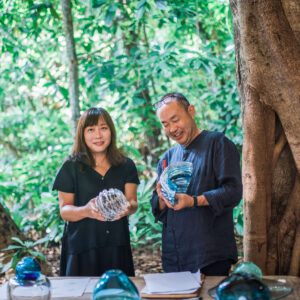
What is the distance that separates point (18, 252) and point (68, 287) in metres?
1.70

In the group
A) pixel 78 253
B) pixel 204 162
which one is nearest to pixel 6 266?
pixel 78 253

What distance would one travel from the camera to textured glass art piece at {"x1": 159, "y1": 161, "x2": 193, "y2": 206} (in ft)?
5.69

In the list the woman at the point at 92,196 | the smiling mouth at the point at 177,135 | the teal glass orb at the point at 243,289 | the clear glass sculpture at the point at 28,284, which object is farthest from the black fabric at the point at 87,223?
the teal glass orb at the point at 243,289

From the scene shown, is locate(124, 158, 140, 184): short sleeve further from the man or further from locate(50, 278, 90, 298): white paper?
locate(50, 278, 90, 298): white paper

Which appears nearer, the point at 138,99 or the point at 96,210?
the point at 96,210

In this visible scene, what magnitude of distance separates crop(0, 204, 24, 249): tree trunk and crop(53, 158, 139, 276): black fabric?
4.41ft

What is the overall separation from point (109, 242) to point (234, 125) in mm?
2001

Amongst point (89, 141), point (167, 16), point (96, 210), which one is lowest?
point (96, 210)

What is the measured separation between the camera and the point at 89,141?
6.98 ft

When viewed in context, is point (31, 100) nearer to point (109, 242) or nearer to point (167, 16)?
point (167, 16)

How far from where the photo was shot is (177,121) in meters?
1.96

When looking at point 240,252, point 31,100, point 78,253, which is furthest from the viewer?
point 31,100

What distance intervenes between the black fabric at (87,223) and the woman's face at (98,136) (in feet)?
0.39

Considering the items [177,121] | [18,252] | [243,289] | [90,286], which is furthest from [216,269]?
[18,252]
